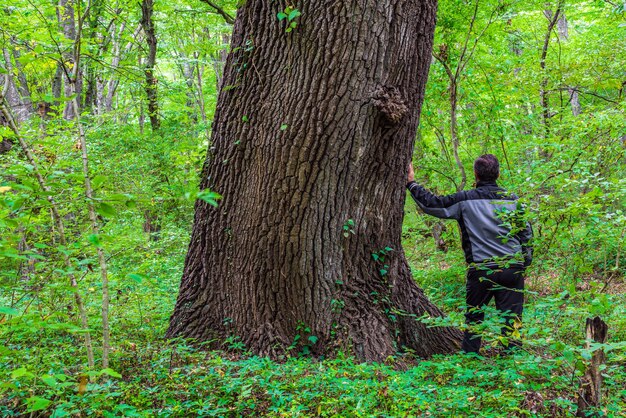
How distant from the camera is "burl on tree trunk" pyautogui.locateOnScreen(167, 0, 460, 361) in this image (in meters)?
3.53

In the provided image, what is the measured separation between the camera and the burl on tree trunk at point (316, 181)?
3529 millimetres

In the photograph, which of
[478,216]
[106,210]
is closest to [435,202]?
[478,216]

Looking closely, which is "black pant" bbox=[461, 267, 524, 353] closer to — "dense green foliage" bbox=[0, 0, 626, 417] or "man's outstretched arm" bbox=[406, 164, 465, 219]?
"dense green foliage" bbox=[0, 0, 626, 417]

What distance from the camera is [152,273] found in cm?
677

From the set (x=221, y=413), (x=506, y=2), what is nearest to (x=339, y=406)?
(x=221, y=413)

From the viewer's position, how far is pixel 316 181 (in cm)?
359

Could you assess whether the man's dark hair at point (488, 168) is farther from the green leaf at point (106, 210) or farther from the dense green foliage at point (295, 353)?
the green leaf at point (106, 210)

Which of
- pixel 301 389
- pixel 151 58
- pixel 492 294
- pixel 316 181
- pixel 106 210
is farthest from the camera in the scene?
pixel 151 58

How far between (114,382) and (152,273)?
4.08 meters

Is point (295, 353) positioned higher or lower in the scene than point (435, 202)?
lower

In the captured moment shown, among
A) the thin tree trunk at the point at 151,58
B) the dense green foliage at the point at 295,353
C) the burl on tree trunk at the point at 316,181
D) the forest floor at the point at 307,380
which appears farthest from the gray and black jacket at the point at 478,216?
the thin tree trunk at the point at 151,58

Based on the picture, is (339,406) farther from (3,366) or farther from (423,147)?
(423,147)

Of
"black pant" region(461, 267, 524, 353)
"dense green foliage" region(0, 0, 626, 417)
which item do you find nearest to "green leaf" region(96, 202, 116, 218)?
"dense green foliage" region(0, 0, 626, 417)

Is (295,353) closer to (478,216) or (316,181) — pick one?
(316,181)
